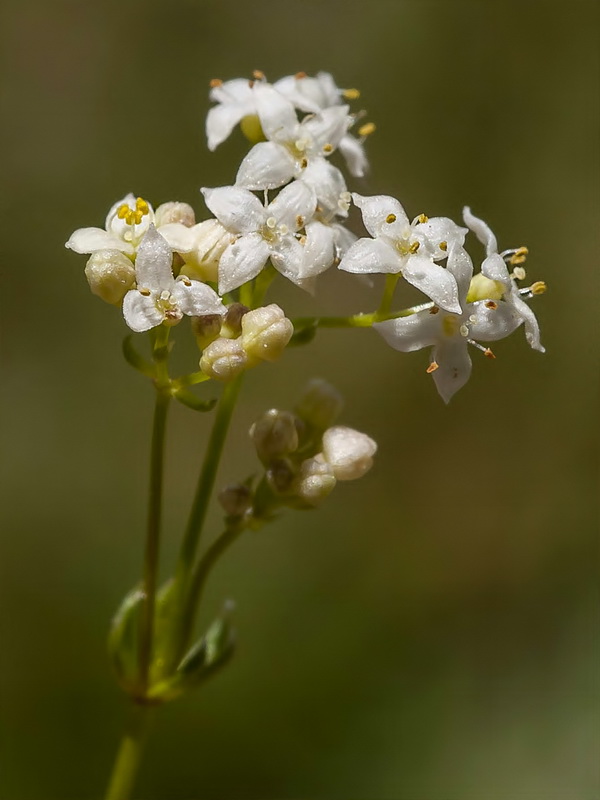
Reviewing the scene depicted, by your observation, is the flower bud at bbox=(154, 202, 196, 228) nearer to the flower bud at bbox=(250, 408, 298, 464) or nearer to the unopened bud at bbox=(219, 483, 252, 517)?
the flower bud at bbox=(250, 408, 298, 464)

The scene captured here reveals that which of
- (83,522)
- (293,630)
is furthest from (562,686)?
(83,522)

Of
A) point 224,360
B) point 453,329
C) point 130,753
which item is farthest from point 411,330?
point 130,753

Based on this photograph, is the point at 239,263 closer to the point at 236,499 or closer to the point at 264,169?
the point at 264,169

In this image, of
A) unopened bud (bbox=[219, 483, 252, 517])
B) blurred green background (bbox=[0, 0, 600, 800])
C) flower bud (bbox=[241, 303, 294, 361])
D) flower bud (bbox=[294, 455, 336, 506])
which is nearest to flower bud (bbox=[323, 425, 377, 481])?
flower bud (bbox=[294, 455, 336, 506])

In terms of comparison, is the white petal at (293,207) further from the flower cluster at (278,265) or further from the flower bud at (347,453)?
the flower bud at (347,453)

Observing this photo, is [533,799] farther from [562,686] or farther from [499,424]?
[499,424]
